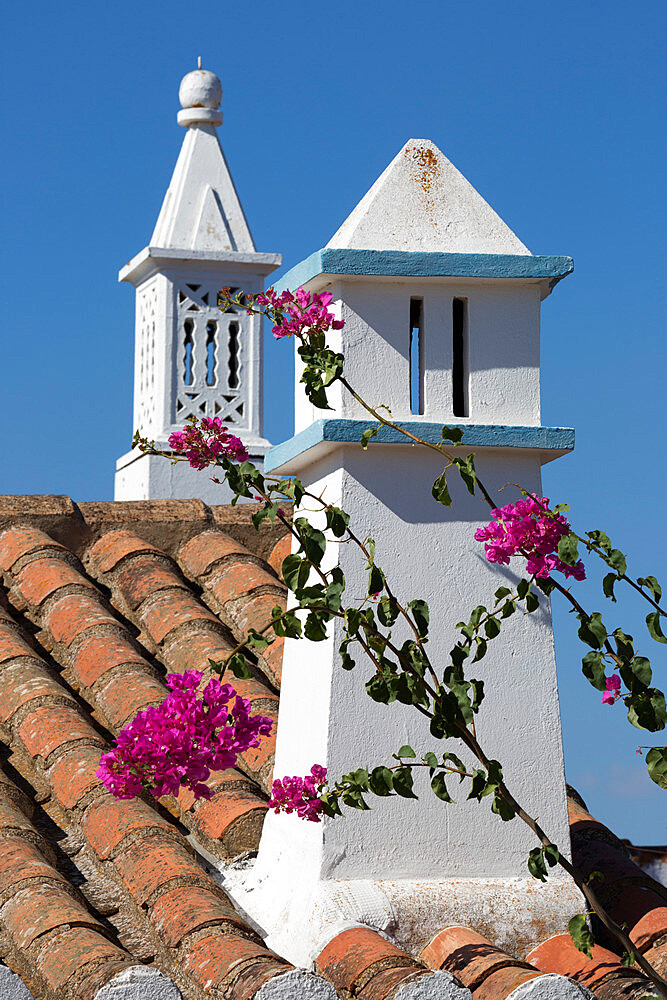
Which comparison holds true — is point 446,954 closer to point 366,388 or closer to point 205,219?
point 366,388

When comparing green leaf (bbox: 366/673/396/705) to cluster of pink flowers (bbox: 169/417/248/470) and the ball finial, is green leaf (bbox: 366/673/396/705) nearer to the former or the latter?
cluster of pink flowers (bbox: 169/417/248/470)

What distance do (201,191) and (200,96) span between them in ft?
2.91

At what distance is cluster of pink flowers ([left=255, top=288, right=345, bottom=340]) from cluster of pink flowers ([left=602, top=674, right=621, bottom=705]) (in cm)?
110

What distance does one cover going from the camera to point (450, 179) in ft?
14.5

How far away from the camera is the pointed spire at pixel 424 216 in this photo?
4277 millimetres

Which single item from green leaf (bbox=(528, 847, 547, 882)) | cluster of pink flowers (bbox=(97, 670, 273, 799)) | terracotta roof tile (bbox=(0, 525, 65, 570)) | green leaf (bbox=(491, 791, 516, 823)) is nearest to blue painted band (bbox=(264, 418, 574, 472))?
cluster of pink flowers (bbox=(97, 670, 273, 799))

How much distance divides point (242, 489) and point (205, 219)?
7462 millimetres

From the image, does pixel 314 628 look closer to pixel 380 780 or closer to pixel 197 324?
pixel 380 780

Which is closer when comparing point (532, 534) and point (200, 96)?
point (532, 534)

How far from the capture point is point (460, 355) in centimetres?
432

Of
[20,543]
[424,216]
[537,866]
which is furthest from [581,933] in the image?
[20,543]

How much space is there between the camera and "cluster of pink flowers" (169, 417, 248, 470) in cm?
370

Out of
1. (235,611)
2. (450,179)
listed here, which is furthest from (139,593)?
(450,179)

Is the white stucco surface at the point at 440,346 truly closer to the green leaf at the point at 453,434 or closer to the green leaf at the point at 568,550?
the green leaf at the point at 453,434
